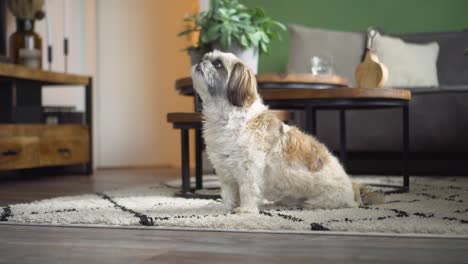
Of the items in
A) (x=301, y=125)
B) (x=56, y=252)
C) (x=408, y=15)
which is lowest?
(x=56, y=252)

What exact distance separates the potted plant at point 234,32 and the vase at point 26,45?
6.43ft

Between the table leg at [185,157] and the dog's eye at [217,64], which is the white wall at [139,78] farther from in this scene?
the dog's eye at [217,64]

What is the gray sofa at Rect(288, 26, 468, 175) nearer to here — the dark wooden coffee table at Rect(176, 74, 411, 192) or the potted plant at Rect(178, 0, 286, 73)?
the dark wooden coffee table at Rect(176, 74, 411, 192)

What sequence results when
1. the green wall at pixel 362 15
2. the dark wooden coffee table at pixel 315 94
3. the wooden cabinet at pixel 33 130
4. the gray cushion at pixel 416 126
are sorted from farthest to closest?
the green wall at pixel 362 15 < the gray cushion at pixel 416 126 < the wooden cabinet at pixel 33 130 < the dark wooden coffee table at pixel 315 94

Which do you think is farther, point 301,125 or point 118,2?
point 118,2

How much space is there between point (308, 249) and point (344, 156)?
215 centimetres

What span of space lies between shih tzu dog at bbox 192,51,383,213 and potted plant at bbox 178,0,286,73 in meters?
0.81

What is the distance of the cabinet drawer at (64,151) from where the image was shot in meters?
4.69

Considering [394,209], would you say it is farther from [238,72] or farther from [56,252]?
[56,252]

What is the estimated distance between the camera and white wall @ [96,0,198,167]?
20.6 ft

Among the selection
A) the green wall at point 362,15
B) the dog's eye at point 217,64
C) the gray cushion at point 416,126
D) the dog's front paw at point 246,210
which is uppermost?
the green wall at point 362,15

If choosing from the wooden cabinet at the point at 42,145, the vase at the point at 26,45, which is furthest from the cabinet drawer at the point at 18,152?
the vase at the point at 26,45

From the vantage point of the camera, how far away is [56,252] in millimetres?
1715

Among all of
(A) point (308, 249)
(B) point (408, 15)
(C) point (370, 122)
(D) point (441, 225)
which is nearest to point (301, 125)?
(C) point (370, 122)
